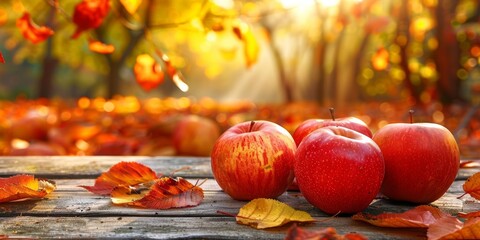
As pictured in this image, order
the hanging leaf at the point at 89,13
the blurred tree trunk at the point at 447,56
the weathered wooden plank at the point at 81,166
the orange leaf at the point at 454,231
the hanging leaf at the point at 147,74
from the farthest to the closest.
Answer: the blurred tree trunk at the point at 447,56, the hanging leaf at the point at 147,74, the hanging leaf at the point at 89,13, the weathered wooden plank at the point at 81,166, the orange leaf at the point at 454,231


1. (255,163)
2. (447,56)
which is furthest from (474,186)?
(447,56)

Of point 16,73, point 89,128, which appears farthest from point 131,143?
point 16,73

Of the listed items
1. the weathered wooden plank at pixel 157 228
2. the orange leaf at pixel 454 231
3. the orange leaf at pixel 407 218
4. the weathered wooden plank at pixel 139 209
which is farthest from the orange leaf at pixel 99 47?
the orange leaf at pixel 454 231

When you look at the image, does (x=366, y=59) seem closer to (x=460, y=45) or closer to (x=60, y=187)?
(x=460, y=45)

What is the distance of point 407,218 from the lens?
121cm

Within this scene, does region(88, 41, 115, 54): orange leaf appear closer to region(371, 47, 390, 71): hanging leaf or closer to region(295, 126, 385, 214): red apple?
region(295, 126, 385, 214): red apple

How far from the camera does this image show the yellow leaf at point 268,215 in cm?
118

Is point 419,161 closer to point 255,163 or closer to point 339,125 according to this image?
point 339,125

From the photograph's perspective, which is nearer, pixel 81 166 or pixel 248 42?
pixel 81 166

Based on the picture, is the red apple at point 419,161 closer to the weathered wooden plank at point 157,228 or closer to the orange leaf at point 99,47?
the weathered wooden plank at point 157,228

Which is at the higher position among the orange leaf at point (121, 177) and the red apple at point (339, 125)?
the red apple at point (339, 125)

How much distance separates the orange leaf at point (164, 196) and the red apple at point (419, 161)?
0.50 meters

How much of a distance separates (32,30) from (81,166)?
2.10 feet

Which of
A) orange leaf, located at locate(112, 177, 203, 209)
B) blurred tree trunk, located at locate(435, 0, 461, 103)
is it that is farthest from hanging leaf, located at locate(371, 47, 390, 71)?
orange leaf, located at locate(112, 177, 203, 209)
